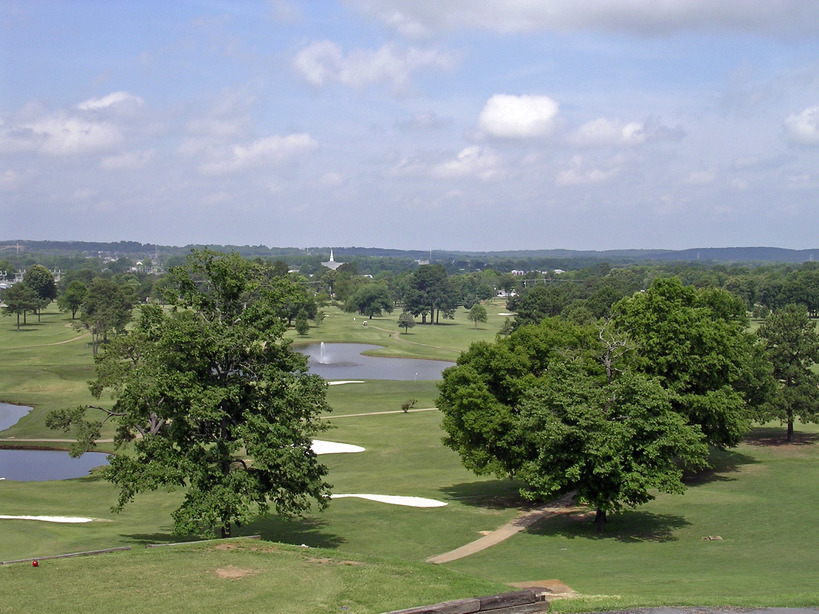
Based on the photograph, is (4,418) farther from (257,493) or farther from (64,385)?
(257,493)

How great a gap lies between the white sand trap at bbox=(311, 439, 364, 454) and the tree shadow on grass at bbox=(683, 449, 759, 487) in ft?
70.6

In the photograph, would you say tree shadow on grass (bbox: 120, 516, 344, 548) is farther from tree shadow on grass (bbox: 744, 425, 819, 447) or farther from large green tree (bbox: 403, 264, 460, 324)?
large green tree (bbox: 403, 264, 460, 324)

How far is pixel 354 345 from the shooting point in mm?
139000

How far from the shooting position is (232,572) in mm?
20891

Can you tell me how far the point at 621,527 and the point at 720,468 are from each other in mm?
16393

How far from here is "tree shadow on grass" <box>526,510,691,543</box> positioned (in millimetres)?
31703

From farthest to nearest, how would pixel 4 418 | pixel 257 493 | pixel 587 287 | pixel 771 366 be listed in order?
pixel 587 287
pixel 4 418
pixel 771 366
pixel 257 493

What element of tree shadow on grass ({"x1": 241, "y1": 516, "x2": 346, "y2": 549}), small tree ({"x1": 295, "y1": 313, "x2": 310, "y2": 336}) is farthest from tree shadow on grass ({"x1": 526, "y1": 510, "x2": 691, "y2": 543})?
small tree ({"x1": 295, "y1": 313, "x2": 310, "y2": 336})

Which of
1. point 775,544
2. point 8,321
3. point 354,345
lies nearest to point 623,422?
point 775,544

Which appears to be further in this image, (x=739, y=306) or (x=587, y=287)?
(x=587, y=287)

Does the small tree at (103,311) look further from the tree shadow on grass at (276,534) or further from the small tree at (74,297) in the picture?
the tree shadow on grass at (276,534)

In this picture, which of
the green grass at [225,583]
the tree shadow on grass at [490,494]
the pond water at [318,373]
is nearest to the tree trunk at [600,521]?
the tree shadow on grass at [490,494]

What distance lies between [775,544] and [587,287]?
145m

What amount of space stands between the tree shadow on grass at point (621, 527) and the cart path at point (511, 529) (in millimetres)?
596
